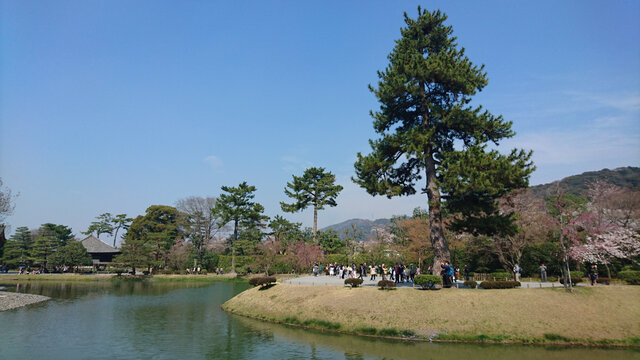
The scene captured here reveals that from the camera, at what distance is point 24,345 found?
1972cm

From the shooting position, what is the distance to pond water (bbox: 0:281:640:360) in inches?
731

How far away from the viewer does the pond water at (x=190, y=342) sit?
18.6 m

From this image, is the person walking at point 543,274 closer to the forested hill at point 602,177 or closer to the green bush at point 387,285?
the green bush at point 387,285

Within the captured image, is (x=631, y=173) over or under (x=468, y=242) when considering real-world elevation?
over

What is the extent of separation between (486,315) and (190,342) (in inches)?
699

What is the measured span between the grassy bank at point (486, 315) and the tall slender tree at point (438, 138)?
526 cm

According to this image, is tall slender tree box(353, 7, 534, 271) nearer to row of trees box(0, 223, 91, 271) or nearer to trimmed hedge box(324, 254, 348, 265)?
trimmed hedge box(324, 254, 348, 265)

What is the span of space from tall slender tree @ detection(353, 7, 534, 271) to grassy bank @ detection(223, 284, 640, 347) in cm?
526

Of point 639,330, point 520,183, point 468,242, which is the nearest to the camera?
point 639,330

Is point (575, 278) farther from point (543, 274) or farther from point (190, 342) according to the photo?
point (190, 342)

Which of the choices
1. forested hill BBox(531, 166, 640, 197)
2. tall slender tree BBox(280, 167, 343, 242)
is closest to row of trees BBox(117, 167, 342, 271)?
tall slender tree BBox(280, 167, 343, 242)

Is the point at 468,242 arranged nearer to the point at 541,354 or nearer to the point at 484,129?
the point at 484,129

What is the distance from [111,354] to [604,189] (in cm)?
5517

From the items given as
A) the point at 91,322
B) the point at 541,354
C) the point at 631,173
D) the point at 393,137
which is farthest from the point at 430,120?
the point at 631,173
